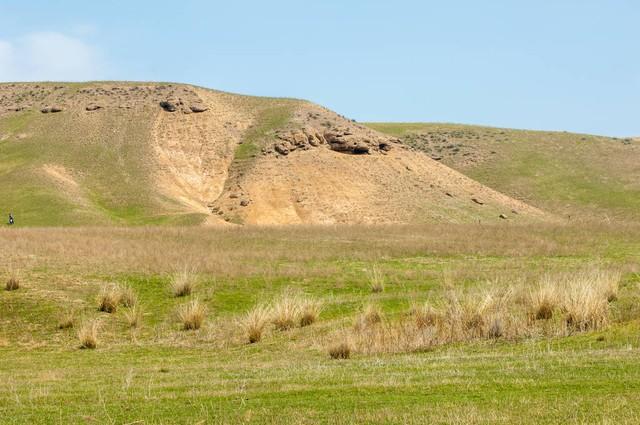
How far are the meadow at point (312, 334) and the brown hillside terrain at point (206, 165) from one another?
102 feet

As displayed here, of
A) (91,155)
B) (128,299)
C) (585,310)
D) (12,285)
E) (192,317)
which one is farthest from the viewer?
(91,155)

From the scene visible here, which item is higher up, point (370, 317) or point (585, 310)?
point (585, 310)

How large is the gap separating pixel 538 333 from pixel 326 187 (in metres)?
60.8

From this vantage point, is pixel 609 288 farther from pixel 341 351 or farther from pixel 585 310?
pixel 341 351

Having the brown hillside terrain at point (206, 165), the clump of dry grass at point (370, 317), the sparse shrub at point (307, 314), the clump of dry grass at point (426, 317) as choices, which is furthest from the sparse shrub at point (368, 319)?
the brown hillside terrain at point (206, 165)

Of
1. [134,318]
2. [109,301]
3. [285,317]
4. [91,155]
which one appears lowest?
[134,318]

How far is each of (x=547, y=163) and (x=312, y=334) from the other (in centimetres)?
10880

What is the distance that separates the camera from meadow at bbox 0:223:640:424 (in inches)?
436

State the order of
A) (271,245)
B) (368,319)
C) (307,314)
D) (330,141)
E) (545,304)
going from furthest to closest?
(330,141) → (271,245) → (307,314) → (368,319) → (545,304)

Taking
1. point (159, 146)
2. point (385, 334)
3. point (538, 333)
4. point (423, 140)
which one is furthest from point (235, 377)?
point (423, 140)

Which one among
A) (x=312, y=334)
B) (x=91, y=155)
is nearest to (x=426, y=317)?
(x=312, y=334)

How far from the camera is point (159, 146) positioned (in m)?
86.8

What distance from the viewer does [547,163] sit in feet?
403

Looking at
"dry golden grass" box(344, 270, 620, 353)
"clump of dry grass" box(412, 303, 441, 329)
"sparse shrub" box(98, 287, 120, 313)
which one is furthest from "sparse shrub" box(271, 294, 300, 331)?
"sparse shrub" box(98, 287, 120, 313)
